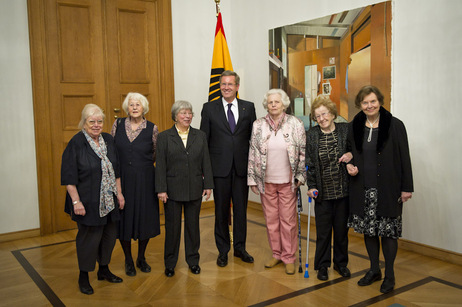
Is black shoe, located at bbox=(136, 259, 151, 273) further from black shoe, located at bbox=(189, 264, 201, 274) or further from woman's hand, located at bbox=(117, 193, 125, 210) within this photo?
woman's hand, located at bbox=(117, 193, 125, 210)

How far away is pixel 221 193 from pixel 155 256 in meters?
0.96

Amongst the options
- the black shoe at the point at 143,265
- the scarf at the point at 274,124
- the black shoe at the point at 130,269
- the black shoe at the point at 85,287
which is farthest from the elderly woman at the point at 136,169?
the scarf at the point at 274,124

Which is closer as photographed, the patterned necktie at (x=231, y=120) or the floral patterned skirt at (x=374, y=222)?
the floral patterned skirt at (x=374, y=222)

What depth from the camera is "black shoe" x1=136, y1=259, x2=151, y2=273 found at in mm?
3744

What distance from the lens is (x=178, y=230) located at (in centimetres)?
361

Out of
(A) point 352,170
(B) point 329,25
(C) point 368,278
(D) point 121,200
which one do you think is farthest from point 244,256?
(B) point 329,25

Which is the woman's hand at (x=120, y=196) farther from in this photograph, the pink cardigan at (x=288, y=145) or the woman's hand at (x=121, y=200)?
the pink cardigan at (x=288, y=145)

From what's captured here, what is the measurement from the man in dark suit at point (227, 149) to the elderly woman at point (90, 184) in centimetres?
88

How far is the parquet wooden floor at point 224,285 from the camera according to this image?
3.11m

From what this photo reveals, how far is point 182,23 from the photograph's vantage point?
593cm

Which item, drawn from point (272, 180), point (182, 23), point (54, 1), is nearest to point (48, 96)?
point (54, 1)

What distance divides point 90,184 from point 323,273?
1941 mm

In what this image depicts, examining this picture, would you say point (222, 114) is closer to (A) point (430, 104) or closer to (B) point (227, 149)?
(B) point (227, 149)

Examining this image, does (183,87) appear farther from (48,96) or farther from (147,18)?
(48,96)
